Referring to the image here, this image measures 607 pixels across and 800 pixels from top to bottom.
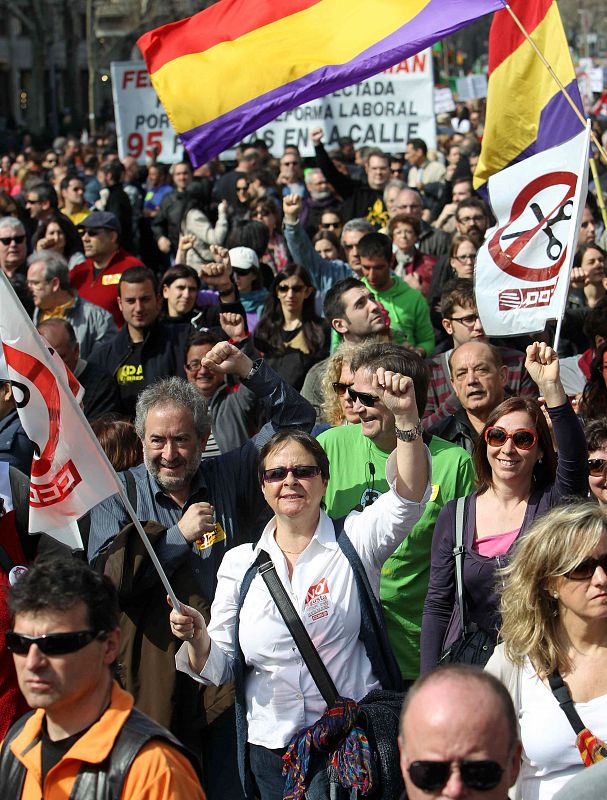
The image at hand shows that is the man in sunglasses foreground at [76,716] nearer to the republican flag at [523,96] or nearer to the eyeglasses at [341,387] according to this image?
the eyeglasses at [341,387]

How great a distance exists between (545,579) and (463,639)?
720 mm

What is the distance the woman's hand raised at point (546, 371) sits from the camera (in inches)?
178

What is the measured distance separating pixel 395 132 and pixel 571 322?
7143 millimetres

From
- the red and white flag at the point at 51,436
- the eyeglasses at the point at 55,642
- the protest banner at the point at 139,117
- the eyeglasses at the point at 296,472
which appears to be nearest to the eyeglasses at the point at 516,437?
the eyeglasses at the point at 296,472

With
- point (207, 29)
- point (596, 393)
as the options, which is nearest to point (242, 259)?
point (207, 29)

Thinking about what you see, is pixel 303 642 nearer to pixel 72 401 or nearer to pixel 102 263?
pixel 72 401

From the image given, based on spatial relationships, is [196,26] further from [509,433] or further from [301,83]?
[509,433]

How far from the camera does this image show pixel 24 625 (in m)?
3.05

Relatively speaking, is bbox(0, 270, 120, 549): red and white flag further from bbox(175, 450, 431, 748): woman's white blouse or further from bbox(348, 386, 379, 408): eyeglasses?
bbox(348, 386, 379, 408): eyeglasses

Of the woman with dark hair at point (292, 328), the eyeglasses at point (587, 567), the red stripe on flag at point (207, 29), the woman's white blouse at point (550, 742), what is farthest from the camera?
the woman with dark hair at point (292, 328)

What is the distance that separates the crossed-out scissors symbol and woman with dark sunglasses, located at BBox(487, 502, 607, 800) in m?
2.26

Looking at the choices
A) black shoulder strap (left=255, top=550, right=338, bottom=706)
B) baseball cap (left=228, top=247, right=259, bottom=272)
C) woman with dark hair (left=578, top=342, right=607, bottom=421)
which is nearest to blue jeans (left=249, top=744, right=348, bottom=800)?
black shoulder strap (left=255, top=550, right=338, bottom=706)

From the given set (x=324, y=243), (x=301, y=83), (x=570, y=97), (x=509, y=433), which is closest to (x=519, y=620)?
(x=509, y=433)

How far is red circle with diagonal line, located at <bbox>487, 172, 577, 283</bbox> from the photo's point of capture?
18.8 ft
